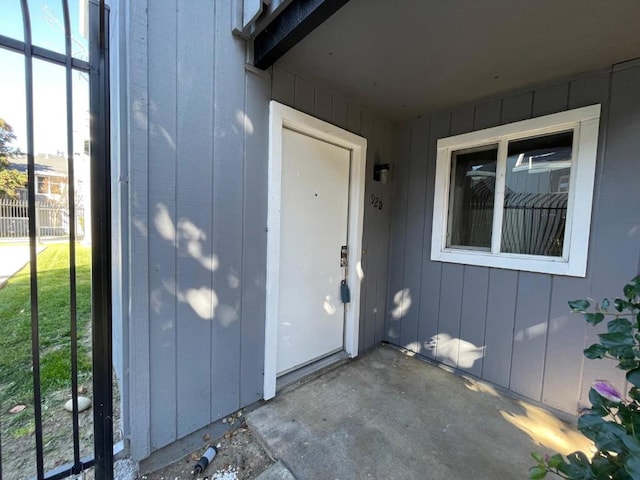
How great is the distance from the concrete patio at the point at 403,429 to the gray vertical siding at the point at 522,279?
0.27 meters

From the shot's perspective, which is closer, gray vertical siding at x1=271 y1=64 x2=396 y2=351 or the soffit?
the soffit

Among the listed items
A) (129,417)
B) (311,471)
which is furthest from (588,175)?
(129,417)

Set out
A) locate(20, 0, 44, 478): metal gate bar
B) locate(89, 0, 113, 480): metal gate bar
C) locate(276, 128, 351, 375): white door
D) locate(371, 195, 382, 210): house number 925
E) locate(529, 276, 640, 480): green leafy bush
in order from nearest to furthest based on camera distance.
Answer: locate(529, 276, 640, 480): green leafy bush, locate(20, 0, 44, 478): metal gate bar, locate(89, 0, 113, 480): metal gate bar, locate(276, 128, 351, 375): white door, locate(371, 195, 382, 210): house number 925

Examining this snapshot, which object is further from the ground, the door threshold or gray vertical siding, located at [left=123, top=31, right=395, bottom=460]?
gray vertical siding, located at [left=123, top=31, right=395, bottom=460]

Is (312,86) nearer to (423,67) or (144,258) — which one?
(423,67)

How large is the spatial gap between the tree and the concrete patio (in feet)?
5.45

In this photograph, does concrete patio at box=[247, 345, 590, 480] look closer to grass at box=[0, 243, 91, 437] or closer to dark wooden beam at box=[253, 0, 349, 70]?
grass at box=[0, 243, 91, 437]

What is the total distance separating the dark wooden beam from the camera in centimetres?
126

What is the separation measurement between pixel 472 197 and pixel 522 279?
2.49 ft

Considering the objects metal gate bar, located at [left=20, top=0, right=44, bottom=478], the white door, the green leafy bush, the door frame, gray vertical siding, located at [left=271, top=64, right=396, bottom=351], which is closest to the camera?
the green leafy bush

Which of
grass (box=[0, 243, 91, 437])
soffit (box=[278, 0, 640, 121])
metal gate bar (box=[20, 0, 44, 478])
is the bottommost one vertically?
grass (box=[0, 243, 91, 437])

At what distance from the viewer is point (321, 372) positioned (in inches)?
91.0

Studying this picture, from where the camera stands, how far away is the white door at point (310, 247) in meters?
2.09

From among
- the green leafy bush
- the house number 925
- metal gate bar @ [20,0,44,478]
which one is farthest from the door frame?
the green leafy bush
